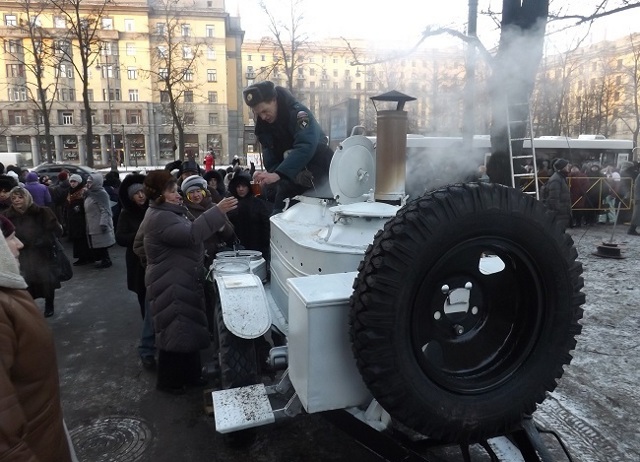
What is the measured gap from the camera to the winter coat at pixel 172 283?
3424 mm

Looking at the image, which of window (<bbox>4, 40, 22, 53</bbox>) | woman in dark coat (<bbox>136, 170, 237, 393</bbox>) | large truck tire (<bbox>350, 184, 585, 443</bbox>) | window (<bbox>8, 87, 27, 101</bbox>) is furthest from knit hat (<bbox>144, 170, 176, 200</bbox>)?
window (<bbox>8, 87, 27, 101</bbox>)

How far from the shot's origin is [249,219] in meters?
5.36

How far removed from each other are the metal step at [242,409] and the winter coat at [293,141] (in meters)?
1.70

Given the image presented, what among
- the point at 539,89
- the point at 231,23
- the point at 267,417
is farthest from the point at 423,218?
the point at 231,23

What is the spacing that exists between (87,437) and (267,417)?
180 centimetres

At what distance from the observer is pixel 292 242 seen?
2.93 meters

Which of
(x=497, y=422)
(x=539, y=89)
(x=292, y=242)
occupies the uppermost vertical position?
(x=539, y=89)

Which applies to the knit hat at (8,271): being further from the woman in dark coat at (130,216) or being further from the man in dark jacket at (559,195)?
the man in dark jacket at (559,195)

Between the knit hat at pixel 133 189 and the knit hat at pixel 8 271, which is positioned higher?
the knit hat at pixel 8 271

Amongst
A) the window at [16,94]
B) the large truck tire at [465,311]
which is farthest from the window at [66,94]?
the large truck tire at [465,311]

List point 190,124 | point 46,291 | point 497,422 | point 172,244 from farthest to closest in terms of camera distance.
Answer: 1. point 190,124
2. point 46,291
3. point 172,244
4. point 497,422

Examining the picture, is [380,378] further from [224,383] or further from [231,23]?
[231,23]

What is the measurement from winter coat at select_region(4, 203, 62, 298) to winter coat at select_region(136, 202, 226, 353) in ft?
8.24

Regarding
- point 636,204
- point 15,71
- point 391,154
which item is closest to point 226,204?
point 391,154
